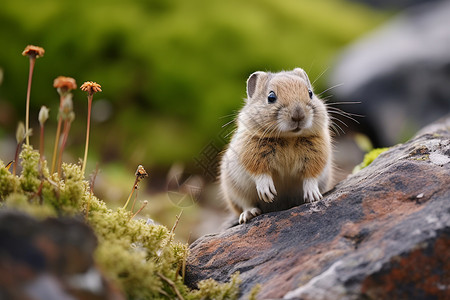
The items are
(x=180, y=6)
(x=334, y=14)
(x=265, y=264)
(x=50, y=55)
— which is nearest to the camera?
(x=265, y=264)

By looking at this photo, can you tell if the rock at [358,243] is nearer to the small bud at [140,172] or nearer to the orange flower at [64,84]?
the small bud at [140,172]

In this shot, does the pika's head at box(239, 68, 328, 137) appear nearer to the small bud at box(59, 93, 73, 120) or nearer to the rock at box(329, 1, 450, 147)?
the small bud at box(59, 93, 73, 120)

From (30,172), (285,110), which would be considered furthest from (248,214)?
(30,172)

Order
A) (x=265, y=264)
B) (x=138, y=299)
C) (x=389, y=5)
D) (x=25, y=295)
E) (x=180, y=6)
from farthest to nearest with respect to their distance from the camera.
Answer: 1. (x=389, y=5)
2. (x=180, y=6)
3. (x=265, y=264)
4. (x=138, y=299)
5. (x=25, y=295)

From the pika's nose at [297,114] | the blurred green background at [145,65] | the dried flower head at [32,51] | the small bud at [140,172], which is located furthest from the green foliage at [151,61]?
the dried flower head at [32,51]

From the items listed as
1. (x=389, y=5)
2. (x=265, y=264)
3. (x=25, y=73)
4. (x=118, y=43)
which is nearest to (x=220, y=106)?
(x=118, y=43)

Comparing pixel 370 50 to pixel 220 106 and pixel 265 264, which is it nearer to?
pixel 220 106
